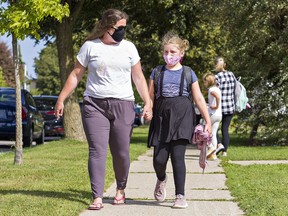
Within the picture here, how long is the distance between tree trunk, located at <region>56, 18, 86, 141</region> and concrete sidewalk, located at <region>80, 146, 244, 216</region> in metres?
8.08

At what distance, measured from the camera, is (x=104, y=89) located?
7.85 metres

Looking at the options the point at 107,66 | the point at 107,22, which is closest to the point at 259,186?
the point at 107,66

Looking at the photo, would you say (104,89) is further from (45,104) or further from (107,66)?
(45,104)

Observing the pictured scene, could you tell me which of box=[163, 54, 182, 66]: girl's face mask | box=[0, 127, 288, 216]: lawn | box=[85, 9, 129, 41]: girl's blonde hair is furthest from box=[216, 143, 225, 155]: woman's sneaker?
box=[85, 9, 129, 41]: girl's blonde hair

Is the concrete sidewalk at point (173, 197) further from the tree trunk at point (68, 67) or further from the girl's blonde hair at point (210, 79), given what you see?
the tree trunk at point (68, 67)

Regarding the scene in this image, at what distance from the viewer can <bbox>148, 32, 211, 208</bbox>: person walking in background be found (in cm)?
797

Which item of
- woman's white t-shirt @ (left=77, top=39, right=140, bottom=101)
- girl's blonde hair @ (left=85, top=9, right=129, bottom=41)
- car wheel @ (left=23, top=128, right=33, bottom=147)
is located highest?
girl's blonde hair @ (left=85, top=9, right=129, bottom=41)

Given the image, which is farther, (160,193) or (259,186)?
(259,186)

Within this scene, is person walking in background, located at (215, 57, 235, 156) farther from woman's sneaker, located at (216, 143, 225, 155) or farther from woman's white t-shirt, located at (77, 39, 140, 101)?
woman's white t-shirt, located at (77, 39, 140, 101)

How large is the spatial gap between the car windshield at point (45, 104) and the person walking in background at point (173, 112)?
1811 centimetres

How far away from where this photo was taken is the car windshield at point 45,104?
1026 inches

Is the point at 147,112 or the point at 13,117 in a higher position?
the point at 147,112

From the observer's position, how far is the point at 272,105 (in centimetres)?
1817

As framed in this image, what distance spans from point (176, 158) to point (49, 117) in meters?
18.5
